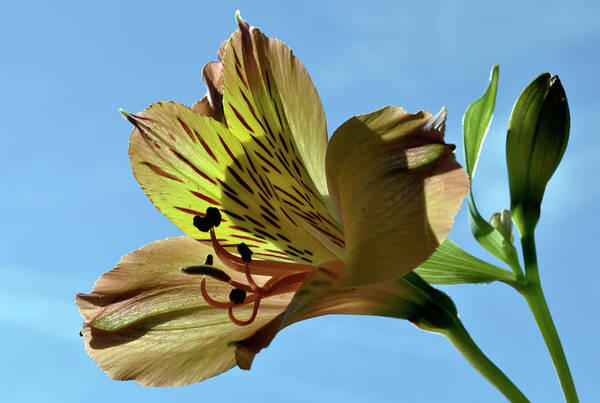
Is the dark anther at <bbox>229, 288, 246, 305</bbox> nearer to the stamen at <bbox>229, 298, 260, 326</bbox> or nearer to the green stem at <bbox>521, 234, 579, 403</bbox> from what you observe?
the stamen at <bbox>229, 298, 260, 326</bbox>

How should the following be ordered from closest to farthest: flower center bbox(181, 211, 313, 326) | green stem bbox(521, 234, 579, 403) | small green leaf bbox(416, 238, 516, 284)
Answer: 1. flower center bbox(181, 211, 313, 326)
2. green stem bbox(521, 234, 579, 403)
3. small green leaf bbox(416, 238, 516, 284)

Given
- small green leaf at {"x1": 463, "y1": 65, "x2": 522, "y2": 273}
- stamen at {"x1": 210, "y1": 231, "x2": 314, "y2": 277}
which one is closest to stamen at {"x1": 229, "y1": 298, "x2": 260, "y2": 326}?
stamen at {"x1": 210, "y1": 231, "x2": 314, "y2": 277}

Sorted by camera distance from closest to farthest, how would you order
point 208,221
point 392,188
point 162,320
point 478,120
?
point 392,188, point 208,221, point 162,320, point 478,120

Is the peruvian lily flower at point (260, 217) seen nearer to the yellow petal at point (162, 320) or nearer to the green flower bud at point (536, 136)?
the yellow petal at point (162, 320)

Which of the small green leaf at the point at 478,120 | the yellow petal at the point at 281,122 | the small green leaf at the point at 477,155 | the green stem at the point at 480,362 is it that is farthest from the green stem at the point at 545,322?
the yellow petal at the point at 281,122

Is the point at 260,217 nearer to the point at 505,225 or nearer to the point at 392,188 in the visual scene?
the point at 392,188

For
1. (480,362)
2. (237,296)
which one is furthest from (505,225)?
(237,296)

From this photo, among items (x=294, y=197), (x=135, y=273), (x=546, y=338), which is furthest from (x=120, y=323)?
(x=546, y=338)
